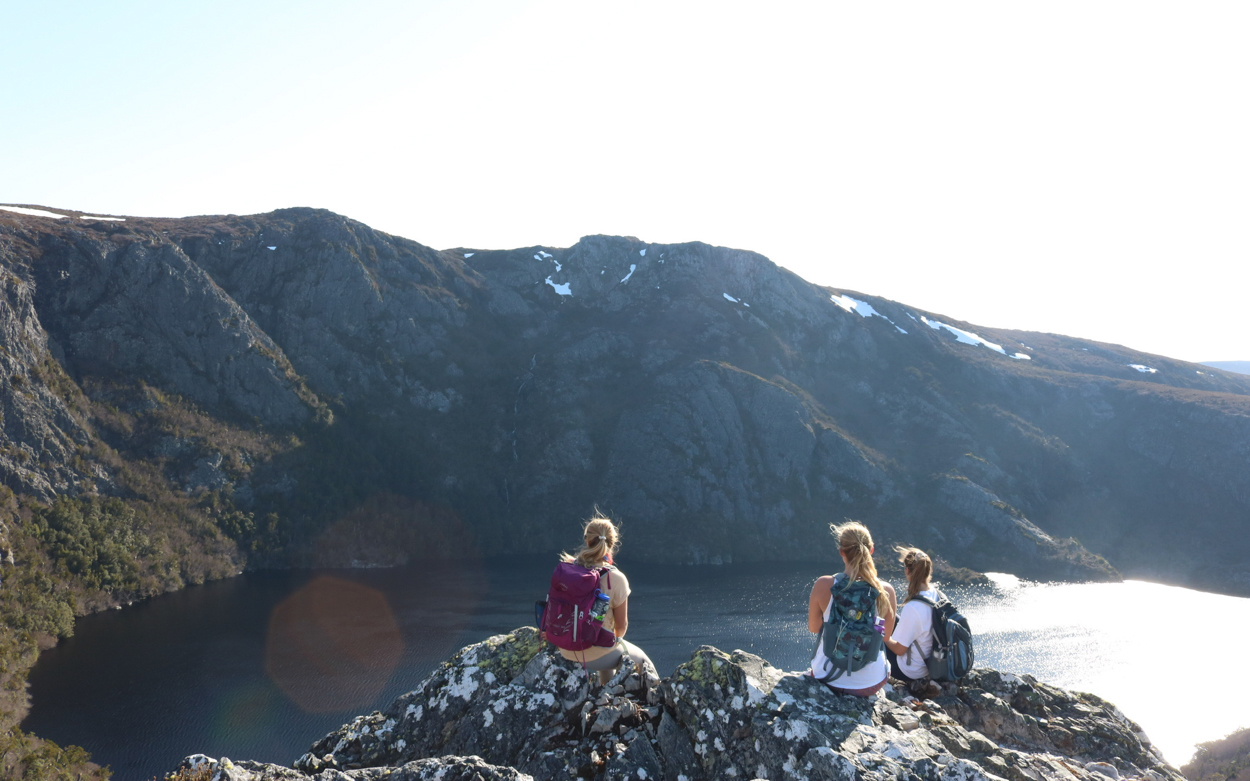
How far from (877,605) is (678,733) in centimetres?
299

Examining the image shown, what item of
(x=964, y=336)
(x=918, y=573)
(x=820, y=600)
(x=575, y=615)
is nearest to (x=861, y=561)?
(x=820, y=600)

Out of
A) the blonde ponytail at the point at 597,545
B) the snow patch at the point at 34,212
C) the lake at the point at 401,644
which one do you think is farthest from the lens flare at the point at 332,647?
the snow patch at the point at 34,212

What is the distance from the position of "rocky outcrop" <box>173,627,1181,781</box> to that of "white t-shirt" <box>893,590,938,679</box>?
1.76ft

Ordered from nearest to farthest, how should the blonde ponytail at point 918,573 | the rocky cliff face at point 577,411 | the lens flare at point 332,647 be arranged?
the blonde ponytail at point 918,573, the lens flare at point 332,647, the rocky cliff face at point 577,411

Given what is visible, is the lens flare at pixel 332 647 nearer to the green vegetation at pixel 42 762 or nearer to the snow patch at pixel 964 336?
the green vegetation at pixel 42 762

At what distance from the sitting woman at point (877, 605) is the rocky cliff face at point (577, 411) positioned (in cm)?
9210

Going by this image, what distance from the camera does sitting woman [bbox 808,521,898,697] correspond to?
780 centimetres

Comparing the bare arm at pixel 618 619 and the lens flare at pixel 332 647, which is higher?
the bare arm at pixel 618 619

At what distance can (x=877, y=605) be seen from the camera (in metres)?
7.95

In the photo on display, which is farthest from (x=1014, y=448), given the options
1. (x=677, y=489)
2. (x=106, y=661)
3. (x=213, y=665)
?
(x=106, y=661)

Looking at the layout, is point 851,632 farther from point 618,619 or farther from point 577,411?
point 577,411

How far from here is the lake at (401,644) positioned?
43562 mm

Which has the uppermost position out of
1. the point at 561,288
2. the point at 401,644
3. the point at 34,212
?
the point at 561,288

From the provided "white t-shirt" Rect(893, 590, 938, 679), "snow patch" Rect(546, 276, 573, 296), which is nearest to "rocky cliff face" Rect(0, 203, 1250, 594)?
"snow patch" Rect(546, 276, 573, 296)
